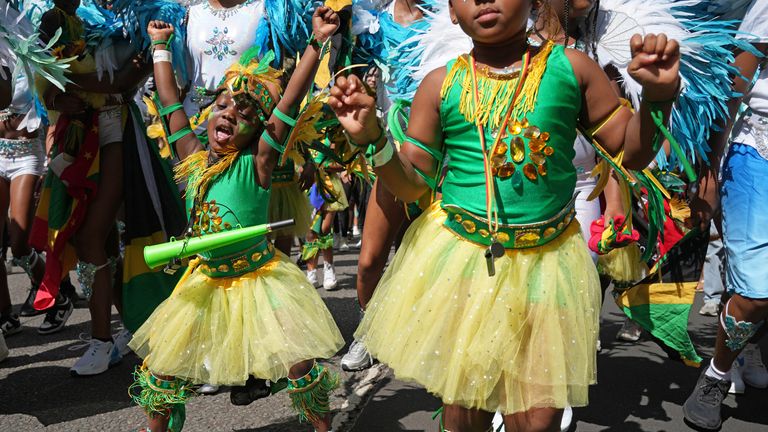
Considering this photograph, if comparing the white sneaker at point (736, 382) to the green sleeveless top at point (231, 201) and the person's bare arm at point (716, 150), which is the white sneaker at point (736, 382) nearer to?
the person's bare arm at point (716, 150)

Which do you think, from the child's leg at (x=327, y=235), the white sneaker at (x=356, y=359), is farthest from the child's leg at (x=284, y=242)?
the child's leg at (x=327, y=235)

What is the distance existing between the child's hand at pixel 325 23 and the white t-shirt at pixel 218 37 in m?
1.13

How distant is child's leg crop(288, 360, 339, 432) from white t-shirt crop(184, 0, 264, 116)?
1.92 m

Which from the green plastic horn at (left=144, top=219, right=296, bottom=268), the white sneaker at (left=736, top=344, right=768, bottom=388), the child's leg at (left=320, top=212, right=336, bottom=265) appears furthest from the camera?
the child's leg at (left=320, top=212, right=336, bottom=265)

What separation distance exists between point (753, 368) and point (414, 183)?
3.05 metres

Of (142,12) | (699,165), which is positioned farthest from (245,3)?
(699,165)

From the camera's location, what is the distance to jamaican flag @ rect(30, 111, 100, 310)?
15.3ft

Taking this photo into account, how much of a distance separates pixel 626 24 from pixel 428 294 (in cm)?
189

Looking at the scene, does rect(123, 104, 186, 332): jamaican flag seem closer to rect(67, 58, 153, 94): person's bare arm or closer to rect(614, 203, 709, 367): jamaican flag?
rect(67, 58, 153, 94): person's bare arm

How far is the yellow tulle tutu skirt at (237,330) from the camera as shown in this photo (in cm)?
301

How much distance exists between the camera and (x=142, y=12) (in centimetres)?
435

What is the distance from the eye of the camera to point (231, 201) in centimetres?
335

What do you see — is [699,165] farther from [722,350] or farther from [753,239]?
[722,350]

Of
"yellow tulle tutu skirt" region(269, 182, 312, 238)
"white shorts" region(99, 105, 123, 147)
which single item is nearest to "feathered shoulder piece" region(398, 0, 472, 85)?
"yellow tulle tutu skirt" region(269, 182, 312, 238)
